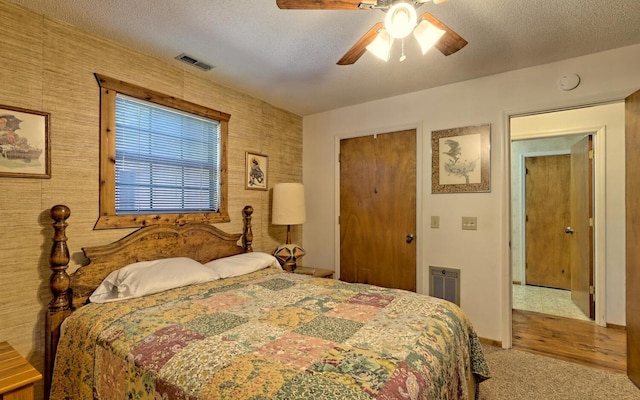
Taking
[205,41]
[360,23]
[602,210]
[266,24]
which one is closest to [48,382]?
[205,41]

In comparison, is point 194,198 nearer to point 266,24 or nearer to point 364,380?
point 266,24

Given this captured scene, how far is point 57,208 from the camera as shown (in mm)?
1854

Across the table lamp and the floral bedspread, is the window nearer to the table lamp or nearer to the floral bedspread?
the table lamp

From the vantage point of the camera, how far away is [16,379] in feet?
4.51

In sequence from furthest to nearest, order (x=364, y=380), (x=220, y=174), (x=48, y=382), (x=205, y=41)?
1. (x=220, y=174)
2. (x=205, y=41)
3. (x=48, y=382)
4. (x=364, y=380)

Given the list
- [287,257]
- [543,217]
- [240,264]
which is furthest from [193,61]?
[543,217]

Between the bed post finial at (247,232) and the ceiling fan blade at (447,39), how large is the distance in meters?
2.24

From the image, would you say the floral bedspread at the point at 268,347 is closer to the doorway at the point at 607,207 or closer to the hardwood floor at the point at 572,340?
the hardwood floor at the point at 572,340

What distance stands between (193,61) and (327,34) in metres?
1.16

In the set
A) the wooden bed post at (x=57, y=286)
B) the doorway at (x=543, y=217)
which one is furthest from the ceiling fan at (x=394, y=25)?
the doorway at (x=543, y=217)

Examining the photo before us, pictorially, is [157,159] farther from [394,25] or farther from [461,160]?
[461,160]

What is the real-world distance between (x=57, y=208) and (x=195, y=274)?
0.92 m

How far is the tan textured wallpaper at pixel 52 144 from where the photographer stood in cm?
181

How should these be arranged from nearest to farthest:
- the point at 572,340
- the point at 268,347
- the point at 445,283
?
the point at 268,347, the point at 572,340, the point at 445,283
